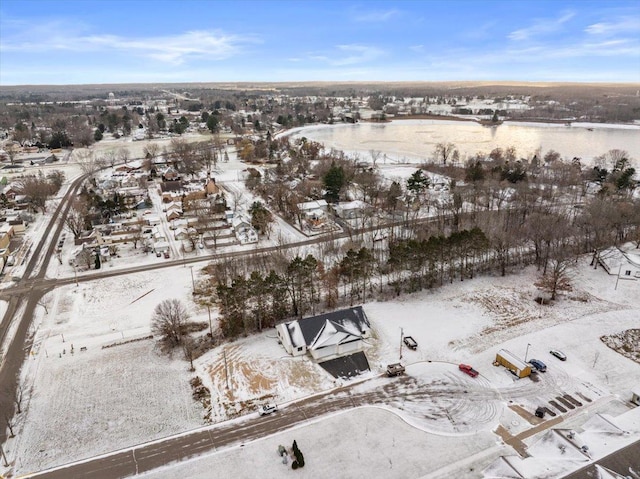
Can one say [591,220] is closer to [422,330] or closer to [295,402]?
[422,330]

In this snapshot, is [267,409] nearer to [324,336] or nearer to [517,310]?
[324,336]

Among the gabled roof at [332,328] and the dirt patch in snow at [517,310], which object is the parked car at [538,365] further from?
the gabled roof at [332,328]

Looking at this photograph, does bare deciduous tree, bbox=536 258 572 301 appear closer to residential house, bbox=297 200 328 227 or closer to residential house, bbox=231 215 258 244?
residential house, bbox=297 200 328 227

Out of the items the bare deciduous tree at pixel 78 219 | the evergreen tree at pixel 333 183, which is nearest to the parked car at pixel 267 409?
the bare deciduous tree at pixel 78 219

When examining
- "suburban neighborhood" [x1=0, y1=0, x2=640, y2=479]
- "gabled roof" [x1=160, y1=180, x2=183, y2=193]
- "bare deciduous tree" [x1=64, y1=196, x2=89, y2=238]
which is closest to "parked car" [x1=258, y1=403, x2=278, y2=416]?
"suburban neighborhood" [x1=0, y1=0, x2=640, y2=479]

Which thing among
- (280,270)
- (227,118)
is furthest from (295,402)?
(227,118)

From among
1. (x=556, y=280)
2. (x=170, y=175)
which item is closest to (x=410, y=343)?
(x=556, y=280)
